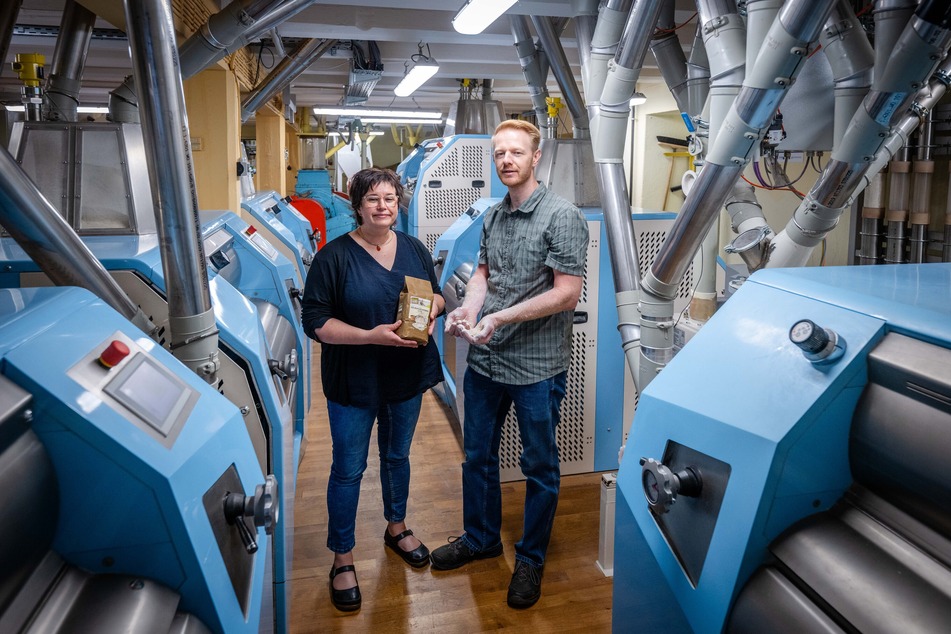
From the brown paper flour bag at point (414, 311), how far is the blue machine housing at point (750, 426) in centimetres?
103

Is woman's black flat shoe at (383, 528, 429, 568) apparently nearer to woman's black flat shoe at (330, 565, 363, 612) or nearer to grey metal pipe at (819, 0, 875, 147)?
woman's black flat shoe at (330, 565, 363, 612)

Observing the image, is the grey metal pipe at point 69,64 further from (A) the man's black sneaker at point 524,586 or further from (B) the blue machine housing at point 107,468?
(A) the man's black sneaker at point 524,586

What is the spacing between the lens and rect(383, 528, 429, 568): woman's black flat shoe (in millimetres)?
2775

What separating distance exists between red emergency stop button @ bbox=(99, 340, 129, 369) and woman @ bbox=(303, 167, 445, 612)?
123 cm

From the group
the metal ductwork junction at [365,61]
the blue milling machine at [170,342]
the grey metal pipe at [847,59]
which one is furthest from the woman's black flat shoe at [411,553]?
the metal ductwork junction at [365,61]

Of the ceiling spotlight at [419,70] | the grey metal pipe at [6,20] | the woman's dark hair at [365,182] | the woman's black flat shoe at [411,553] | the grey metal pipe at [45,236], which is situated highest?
the ceiling spotlight at [419,70]

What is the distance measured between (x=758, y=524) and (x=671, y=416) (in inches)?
11.2

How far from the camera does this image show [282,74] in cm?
608

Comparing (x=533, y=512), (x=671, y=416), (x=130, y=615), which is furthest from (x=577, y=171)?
(x=130, y=615)

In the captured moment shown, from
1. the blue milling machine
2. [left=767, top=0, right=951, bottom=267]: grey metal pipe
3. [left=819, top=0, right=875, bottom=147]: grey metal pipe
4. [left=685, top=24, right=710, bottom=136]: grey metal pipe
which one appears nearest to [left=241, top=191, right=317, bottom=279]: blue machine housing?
the blue milling machine

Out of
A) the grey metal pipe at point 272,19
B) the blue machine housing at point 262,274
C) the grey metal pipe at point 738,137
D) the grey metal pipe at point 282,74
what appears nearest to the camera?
the grey metal pipe at point 738,137

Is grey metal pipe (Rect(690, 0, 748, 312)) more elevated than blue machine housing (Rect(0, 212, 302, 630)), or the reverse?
grey metal pipe (Rect(690, 0, 748, 312))

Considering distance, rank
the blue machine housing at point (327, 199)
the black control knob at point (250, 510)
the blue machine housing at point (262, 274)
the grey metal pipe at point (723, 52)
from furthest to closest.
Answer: the blue machine housing at point (327, 199) → the blue machine housing at point (262, 274) → the grey metal pipe at point (723, 52) → the black control knob at point (250, 510)

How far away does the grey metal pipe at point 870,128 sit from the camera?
1.67 meters
